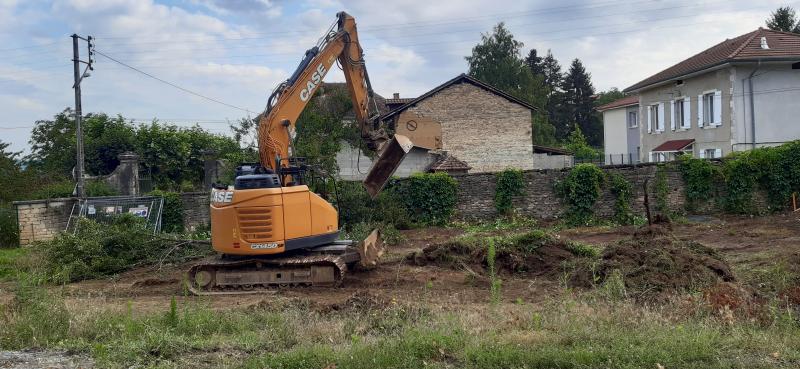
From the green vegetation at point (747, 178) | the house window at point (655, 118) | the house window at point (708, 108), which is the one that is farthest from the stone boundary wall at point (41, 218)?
the house window at point (655, 118)

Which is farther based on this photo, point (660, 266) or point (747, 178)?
point (747, 178)

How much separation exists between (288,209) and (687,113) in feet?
93.1

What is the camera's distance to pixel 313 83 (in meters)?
14.0

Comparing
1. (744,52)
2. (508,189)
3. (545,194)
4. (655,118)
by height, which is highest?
(744,52)

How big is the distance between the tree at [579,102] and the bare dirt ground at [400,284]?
58124 mm

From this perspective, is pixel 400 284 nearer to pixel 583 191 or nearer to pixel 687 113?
pixel 583 191

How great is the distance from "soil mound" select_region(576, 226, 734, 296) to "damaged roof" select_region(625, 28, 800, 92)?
72.1 ft

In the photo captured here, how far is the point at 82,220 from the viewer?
685 inches

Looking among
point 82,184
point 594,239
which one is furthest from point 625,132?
point 82,184

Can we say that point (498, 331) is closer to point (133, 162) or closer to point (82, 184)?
point (82, 184)

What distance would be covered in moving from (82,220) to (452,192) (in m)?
11.6

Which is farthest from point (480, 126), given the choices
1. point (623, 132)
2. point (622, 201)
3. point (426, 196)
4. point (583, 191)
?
point (623, 132)

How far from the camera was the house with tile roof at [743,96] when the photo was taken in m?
31.9

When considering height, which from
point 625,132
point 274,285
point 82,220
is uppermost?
point 625,132
